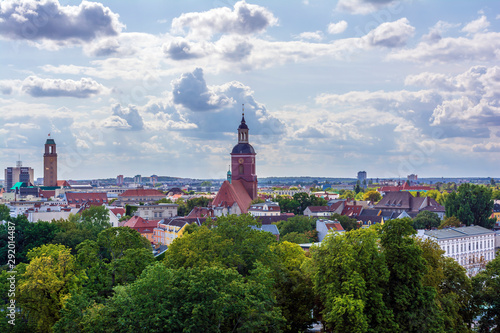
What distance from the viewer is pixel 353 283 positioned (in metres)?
33.2

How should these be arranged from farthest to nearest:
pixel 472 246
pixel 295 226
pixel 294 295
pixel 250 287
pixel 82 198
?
pixel 82 198
pixel 295 226
pixel 472 246
pixel 294 295
pixel 250 287

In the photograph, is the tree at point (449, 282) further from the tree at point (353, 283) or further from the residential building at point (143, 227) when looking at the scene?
the residential building at point (143, 227)

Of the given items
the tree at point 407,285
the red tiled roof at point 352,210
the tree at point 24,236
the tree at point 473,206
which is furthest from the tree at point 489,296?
the red tiled roof at point 352,210

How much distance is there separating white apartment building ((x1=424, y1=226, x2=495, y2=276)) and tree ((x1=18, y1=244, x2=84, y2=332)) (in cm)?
4537

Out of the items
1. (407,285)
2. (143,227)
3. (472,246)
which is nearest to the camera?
(407,285)

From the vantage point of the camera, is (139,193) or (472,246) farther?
(139,193)

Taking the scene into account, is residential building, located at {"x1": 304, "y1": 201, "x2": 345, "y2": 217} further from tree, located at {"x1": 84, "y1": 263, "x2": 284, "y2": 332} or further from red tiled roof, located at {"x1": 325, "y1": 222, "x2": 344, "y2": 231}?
tree, located at {"x1": 84, "y1": 263, "x2": 284, "y2": 332}

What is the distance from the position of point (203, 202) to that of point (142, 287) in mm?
102857

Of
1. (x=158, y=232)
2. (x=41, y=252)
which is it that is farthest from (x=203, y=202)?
(x=41, y=252)

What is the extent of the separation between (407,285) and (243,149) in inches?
3822

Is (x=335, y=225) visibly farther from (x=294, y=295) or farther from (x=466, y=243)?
(x=294, y=295)

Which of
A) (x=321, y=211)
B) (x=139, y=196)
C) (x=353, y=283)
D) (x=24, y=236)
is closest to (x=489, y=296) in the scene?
(x=353, y=283)

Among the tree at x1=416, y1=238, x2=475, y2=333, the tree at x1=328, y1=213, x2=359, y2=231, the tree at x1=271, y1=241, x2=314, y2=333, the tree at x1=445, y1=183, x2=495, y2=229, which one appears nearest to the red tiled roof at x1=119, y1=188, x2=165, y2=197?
the tree at x1=328, y1=213, x2=359, y2=231

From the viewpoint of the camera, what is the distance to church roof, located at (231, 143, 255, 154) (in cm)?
13038
